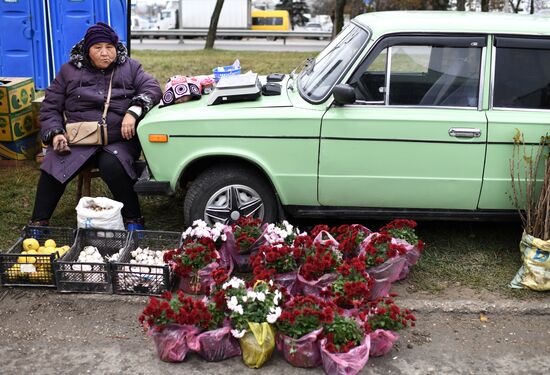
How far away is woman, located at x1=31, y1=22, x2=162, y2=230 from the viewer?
210 inches

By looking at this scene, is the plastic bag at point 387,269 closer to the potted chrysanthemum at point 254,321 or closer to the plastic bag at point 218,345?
the potted chrysanthemum at point 254,321

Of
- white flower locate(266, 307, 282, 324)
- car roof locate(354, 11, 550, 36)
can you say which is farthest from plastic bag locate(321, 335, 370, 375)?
car roof locate(354, 11, 550, 36)

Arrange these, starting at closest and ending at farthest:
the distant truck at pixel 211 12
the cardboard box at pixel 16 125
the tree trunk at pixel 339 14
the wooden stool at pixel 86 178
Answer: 1. the wooden stool at pixel 86 178
2. the cardboard box at pixel 16 125
3. the tree trunk at pixel 339 14
4. the distant truck at pixel 211 12

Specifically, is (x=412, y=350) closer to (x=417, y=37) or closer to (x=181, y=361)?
(x=181, y=361)

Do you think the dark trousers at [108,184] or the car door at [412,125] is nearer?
the car door at [412,125]

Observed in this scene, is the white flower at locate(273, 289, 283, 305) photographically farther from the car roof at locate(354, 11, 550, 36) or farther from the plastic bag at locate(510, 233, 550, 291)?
the car roof at locate(354, 11, 550, 36)

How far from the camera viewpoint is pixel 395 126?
4758mm

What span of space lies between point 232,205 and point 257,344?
4.94 feet

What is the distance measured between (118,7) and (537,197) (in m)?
6.97

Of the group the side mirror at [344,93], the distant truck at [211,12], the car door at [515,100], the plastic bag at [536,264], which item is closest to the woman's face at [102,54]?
the side mirror at [344,93]

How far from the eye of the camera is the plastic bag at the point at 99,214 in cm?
500

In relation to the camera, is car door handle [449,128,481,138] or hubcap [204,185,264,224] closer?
car door handle [449,128,481,138]

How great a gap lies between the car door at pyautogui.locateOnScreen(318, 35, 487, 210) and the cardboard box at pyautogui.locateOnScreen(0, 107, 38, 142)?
143 inches

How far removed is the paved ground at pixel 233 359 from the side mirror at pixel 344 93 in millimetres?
1403
